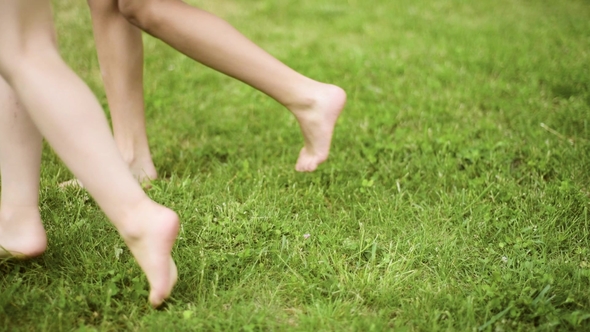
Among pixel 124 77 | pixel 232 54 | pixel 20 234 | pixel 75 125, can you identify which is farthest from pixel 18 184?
pixel 232 54

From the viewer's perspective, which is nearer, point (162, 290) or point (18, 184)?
point (162, 290)

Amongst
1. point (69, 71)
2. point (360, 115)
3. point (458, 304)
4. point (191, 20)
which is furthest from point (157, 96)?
point (458, 304)

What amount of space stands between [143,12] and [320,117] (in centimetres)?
69

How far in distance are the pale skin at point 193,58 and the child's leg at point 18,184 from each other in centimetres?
50

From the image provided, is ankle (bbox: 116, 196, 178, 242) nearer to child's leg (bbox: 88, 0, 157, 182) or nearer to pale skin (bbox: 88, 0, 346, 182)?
pale skin (bbox: 88, 0, 346, 182)

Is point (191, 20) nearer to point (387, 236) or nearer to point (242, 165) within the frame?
point (242, 165)

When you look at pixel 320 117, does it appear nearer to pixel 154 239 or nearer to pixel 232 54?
pixel 232 54

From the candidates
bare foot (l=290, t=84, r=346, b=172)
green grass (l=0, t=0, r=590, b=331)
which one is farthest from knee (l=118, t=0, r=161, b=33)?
green grass (l=0, t=0, r=590, b=331)

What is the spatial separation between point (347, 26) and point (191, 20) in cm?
285

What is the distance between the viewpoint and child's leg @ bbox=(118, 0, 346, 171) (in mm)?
1787

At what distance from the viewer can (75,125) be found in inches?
56.6

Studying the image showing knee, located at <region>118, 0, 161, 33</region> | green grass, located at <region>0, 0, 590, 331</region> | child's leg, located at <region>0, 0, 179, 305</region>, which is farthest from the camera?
knee, located at <region>118, 0, 161, 33</region>

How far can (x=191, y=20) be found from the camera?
179cm

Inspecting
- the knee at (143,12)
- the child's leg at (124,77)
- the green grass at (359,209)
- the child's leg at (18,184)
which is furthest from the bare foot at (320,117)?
the child's leg at (18,184)
